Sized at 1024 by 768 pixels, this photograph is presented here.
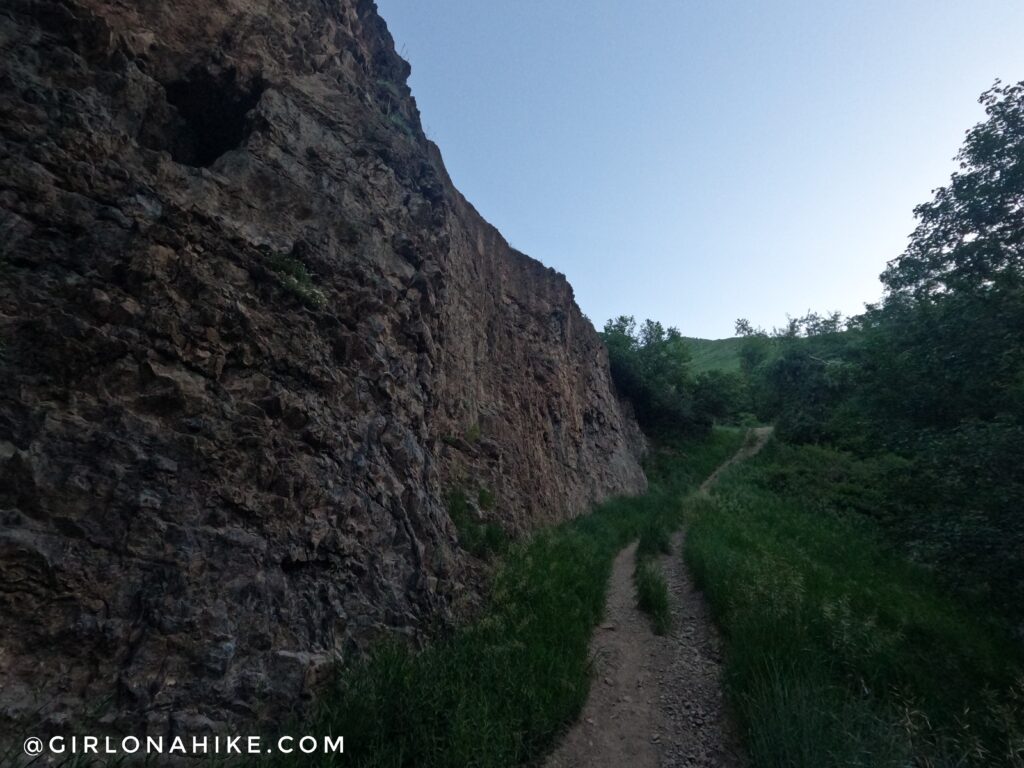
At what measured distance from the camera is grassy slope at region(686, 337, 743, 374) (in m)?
69.2

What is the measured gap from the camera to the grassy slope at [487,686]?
342 cm

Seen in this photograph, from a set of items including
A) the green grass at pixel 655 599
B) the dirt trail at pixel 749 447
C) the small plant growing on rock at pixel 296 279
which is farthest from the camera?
the dirt trail at pixel 749 447

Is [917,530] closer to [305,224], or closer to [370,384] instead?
[370,384]

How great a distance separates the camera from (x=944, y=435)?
261 inches

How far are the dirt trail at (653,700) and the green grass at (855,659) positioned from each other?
1.13 ft

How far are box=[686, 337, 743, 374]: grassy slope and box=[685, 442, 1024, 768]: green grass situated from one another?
63.0m

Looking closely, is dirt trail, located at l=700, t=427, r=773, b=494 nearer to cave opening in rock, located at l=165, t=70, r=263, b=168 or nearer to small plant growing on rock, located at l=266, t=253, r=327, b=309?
small plant growing on rock, located at l=266, t=253, r=327, b=309

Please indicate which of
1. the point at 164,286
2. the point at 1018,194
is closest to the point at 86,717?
the point at 164,286

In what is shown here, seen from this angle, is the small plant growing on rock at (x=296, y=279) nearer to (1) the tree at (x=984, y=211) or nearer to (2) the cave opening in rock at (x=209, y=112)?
(2) the cave opening in rock at (x=209, y=112)

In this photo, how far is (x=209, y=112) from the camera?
6824mm

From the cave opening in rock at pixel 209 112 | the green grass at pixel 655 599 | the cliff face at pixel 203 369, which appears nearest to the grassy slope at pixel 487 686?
the cliff face at pixel 203 369

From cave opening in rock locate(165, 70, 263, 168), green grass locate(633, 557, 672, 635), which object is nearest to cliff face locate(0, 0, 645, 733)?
cave opening in rock locate(165, 70, 263, 168)

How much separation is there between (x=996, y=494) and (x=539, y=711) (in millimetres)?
5809

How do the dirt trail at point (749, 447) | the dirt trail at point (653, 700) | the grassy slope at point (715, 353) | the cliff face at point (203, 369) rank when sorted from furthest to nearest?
the grassy slope at point (715, 353)
the dirt trail at point (749, 447)
the dirt trail at point (653, 700)
the cliff face at point (203, 369)
